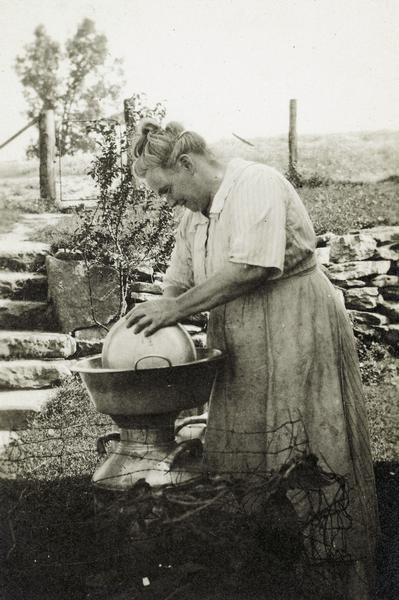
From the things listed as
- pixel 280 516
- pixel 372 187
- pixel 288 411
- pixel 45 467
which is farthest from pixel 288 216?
pixel 372 187

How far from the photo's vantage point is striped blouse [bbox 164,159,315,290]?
2471mm

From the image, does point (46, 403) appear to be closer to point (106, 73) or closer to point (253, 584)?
point (106, 73)

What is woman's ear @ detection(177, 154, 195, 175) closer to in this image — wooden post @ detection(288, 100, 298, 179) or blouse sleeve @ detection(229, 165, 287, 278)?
blouse sleeve @ detection(229, 165, 287, 278)

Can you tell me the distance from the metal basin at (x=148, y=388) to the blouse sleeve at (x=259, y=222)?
429 millimetres

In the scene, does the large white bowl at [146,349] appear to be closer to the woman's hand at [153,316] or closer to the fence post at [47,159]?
the woman's hand at [153,316]

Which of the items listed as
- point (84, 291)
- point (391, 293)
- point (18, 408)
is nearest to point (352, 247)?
point (391, 293)

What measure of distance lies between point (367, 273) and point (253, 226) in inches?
197

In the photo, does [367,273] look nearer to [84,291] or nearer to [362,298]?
[362,298]

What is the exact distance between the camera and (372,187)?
812 cm

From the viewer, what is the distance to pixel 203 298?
2.51 metres

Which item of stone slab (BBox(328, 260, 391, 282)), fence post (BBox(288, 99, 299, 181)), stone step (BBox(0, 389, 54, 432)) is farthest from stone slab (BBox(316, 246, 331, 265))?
stone step (BBox(0, 389, 54, 432))

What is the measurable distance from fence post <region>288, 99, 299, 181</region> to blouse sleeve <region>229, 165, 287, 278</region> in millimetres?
6797

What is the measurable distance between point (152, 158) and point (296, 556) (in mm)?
1620

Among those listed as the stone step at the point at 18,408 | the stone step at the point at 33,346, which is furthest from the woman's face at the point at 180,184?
the stone step at the point at 33,346
